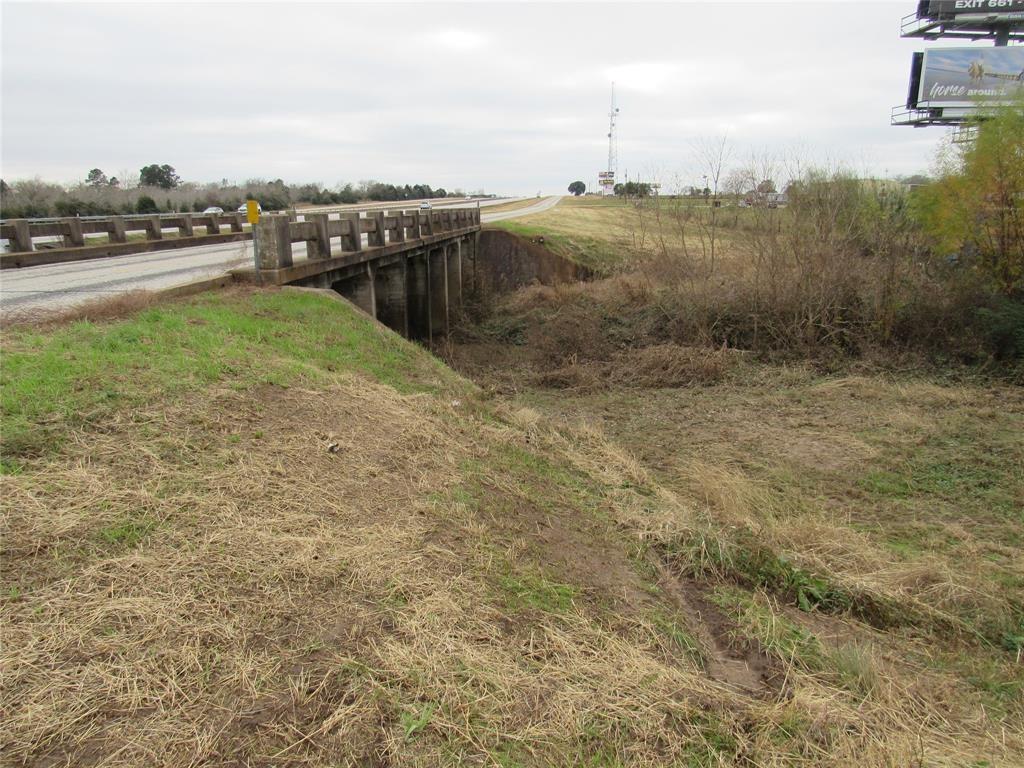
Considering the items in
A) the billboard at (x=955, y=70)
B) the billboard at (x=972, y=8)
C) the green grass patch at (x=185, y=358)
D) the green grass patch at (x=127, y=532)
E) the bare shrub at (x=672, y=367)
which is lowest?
the bare shrub at (x=672, y=367)

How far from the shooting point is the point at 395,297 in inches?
770

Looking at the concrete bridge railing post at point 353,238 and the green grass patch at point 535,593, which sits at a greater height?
the concrete bridge railing post at point 353,238

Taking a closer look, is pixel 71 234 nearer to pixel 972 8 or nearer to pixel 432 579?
pixel 432 579

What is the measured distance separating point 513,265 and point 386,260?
53.5ft

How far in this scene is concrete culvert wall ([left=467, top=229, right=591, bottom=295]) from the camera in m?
31.5

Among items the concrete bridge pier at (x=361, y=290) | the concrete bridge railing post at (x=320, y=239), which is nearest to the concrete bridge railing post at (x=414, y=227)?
the concrete bridge pier at (x=361, y=290)

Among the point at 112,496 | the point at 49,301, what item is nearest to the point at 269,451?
the point at 112,496

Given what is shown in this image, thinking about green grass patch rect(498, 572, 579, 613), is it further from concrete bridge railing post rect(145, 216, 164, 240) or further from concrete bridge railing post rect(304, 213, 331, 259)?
concrete bridge railing post rect(145, 216, 164, 240)

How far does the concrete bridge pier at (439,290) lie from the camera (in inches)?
953

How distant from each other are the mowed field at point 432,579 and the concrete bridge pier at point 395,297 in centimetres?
987

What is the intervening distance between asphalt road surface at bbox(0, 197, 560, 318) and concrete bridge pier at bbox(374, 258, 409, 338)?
4350 mm

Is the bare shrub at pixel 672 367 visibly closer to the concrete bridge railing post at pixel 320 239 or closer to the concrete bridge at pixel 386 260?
the concrete bridge at pixel 386 260

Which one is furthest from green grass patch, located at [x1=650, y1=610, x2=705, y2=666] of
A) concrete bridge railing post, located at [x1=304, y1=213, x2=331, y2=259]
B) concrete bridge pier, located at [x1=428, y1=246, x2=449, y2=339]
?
concrete bridge pier, located at [x1=428, y1=246, x2=449, y2=339]

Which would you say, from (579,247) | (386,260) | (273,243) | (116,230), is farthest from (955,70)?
(116,230)
